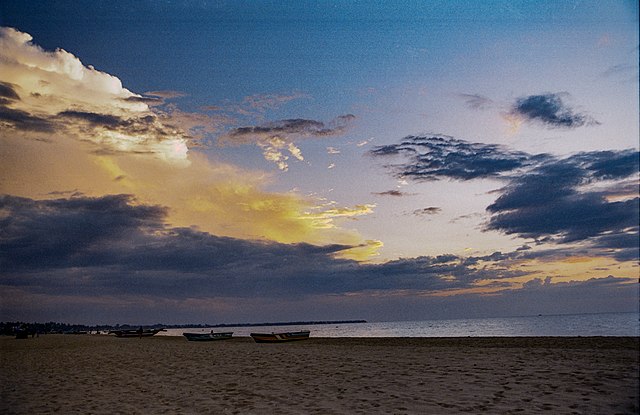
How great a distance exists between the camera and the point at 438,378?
48.8ft

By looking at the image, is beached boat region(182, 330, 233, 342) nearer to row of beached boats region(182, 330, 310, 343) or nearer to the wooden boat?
row of beached boats region(182, 330, 310, 343)

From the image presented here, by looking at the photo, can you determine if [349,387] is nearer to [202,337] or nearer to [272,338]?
[272,338]

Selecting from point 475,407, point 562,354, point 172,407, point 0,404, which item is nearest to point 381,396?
point 475,407

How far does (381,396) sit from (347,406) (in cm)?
149

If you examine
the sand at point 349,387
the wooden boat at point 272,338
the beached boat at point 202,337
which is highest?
the sand at point 349,387

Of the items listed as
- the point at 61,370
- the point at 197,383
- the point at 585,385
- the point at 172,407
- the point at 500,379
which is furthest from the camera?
the point at 61,370

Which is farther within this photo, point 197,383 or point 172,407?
point 197,383

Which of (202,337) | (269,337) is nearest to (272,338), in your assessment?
(269,337)

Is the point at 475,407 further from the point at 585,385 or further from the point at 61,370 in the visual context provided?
the point at 61,370

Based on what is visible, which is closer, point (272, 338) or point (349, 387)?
point (349, 387)

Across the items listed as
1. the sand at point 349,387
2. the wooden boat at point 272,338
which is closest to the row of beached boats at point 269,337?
the wooden boat at point 272,338

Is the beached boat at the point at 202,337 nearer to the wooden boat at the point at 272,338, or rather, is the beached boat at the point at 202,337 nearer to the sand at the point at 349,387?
the wooden boat at the point at 272,338

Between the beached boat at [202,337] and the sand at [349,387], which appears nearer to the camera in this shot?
the sand at [349,387]

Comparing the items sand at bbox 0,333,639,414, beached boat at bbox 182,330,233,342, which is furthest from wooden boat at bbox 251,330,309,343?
sand at bbox 0,333,639,414
